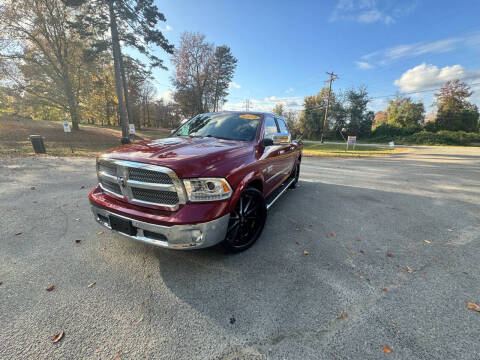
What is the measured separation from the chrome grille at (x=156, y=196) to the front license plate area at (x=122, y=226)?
27 cm

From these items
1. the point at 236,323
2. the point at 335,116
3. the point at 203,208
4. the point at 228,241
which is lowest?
the point at 236,323

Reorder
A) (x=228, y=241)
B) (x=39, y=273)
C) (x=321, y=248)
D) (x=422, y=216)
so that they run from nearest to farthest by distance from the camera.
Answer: (x=39, y=273)
(x=228, y=241)
(x=321, y=248)
(x=422, y=216)

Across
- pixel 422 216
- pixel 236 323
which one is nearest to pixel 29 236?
pixel 236 323

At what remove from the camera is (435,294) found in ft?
6.67

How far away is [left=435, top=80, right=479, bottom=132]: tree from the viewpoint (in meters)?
33.7

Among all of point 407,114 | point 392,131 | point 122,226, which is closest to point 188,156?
point 122,226

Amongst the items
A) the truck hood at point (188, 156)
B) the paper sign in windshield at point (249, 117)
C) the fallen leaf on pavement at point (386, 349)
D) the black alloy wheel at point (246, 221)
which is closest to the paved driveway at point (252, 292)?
the fallen leaf on pavement at point (386, 349)

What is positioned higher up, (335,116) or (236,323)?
(335,116)

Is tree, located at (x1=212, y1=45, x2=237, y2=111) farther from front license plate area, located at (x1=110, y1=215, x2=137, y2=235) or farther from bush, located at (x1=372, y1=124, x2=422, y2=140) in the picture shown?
front license plate area, located at (x1=110, y1=215, x2=137, y2=235)

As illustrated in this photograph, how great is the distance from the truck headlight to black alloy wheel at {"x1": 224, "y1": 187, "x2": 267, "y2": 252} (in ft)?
1.25

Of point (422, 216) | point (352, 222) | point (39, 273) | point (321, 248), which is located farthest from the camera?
point (422, 216)

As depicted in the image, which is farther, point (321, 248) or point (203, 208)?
point (321, 248)

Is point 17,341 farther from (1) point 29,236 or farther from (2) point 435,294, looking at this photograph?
(2) point 435,294

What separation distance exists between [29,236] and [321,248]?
4165mm
